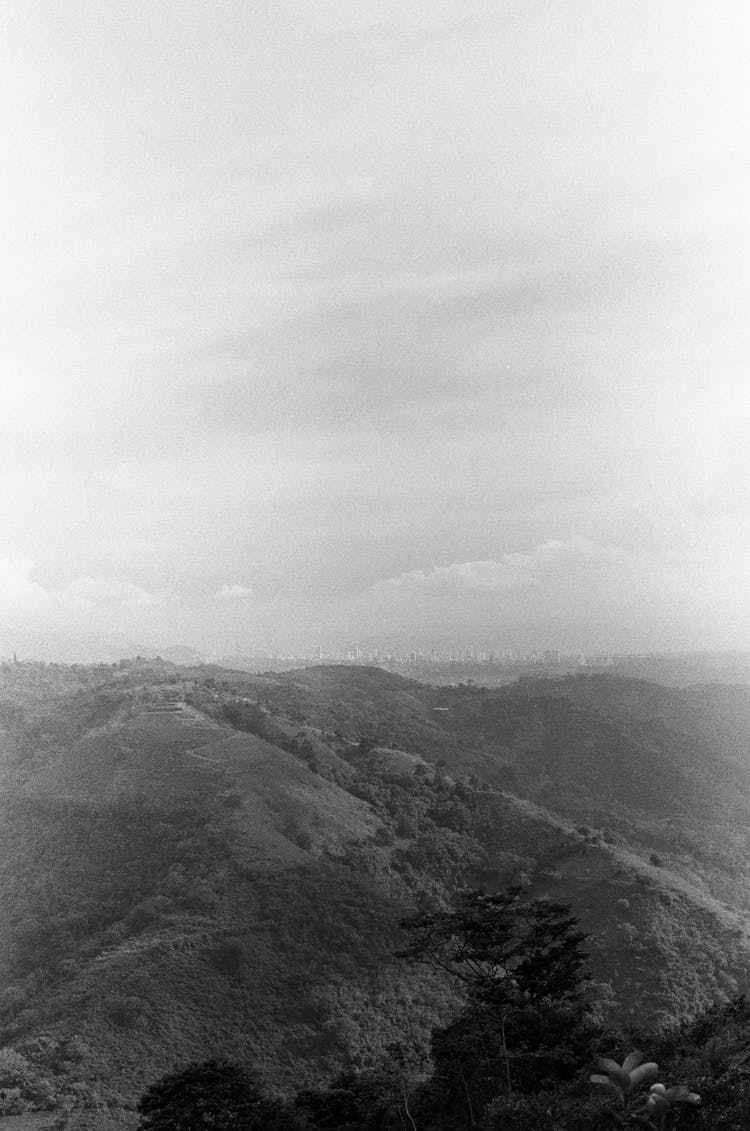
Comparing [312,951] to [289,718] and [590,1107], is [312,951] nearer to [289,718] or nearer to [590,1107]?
[590,1107]

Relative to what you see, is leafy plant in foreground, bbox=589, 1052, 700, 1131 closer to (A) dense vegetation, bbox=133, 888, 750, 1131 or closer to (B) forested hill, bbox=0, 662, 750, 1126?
(A) dense vegetation, bbox=133, 888, 750, 1131

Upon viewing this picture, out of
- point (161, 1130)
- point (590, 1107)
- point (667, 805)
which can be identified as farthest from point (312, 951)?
point (667, 805)

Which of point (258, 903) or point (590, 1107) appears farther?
point (258, 903)

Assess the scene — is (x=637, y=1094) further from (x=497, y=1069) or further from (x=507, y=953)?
(x=507, y=953)

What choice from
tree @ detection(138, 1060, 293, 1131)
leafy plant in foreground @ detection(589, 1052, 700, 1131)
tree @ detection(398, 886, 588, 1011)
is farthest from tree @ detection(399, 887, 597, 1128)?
leafy plant in foreground @ detection(589, 1052, 700, 1131)

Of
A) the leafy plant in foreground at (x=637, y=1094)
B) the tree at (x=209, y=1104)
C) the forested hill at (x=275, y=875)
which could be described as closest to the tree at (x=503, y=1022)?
the tree at (x=209, y=1104)

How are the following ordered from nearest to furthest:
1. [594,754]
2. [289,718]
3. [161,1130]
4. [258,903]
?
[161,1130] < [258,903] < [289,718] < [594,754]
